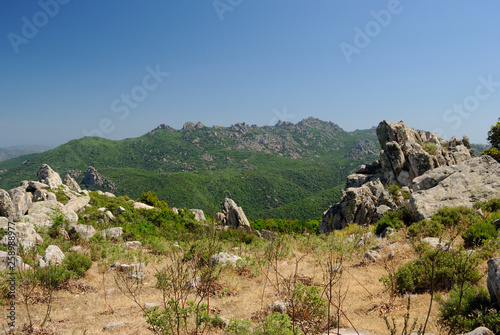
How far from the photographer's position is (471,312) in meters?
5.10

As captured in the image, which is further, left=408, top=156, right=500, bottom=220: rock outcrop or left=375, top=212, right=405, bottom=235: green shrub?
left=408, top=156, right=500, bottom=220: rock outcrop

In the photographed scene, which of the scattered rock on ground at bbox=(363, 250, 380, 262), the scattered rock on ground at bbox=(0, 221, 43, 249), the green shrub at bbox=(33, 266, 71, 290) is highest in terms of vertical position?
the scattered rock on ground at bbox=(363, 250, 380, 262)

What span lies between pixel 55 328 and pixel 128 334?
1.84 m

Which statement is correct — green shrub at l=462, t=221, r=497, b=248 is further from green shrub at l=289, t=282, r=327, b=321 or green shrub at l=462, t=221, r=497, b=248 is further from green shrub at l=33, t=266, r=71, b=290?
Result: green shrub at l=33, t=266, r=71, b=290

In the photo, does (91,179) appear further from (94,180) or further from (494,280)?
(494,280)

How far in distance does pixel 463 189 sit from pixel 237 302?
15613 millimetres

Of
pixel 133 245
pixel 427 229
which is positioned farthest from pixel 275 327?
pixel 133 245

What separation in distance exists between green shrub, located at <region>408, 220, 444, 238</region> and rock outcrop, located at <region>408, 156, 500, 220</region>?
1743 millimetres

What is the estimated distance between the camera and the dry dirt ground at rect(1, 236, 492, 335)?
594 cm

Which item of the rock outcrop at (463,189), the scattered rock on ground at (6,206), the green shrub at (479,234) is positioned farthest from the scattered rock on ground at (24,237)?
the rock outcrop at (463,189)

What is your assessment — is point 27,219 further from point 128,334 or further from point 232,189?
point 232,189

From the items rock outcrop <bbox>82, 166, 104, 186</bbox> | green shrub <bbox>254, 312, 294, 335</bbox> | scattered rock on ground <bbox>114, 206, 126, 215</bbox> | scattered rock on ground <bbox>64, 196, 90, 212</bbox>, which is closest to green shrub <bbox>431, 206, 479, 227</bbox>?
green shrub <bbox>254, 312, 294, 335</bbox>

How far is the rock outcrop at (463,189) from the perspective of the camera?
1434 cm

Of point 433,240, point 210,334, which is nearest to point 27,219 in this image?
point 210,334
